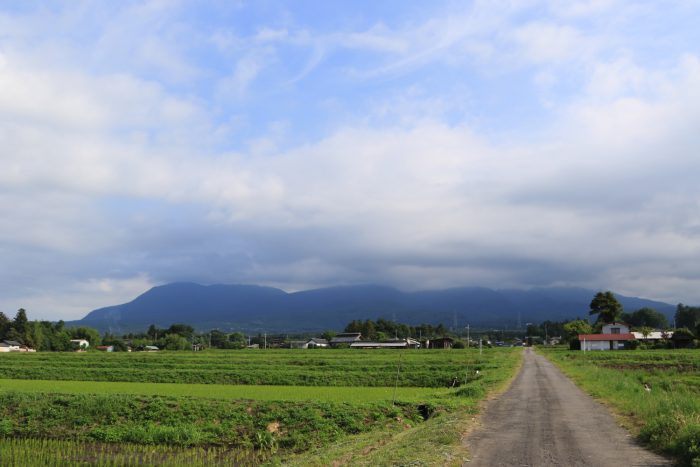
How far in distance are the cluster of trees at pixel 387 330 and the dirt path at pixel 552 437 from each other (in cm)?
12969

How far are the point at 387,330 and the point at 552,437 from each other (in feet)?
523

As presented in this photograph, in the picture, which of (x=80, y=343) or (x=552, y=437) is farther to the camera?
(x=80, y=343)

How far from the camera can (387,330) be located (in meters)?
171

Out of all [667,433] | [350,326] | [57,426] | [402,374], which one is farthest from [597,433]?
[350,326]

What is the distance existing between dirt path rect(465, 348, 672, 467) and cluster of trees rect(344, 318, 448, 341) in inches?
5106

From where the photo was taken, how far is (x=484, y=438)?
1435 centimetres

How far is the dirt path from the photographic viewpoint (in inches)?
456

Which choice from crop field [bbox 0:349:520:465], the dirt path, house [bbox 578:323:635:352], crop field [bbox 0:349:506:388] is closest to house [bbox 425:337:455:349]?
house [bbox 578:323:635:352]

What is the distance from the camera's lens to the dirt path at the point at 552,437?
38.0 ft

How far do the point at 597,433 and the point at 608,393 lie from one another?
949cm

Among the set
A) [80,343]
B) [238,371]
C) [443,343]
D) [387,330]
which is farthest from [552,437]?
[387,330]

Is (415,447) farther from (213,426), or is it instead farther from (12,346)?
(12,346)

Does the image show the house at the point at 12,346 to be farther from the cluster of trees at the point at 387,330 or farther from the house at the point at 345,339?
the cluster of trees at the point at 387,330

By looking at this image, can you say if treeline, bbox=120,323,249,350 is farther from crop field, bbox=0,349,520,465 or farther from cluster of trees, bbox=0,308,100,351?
crop field, bbox=0,349,520,465
